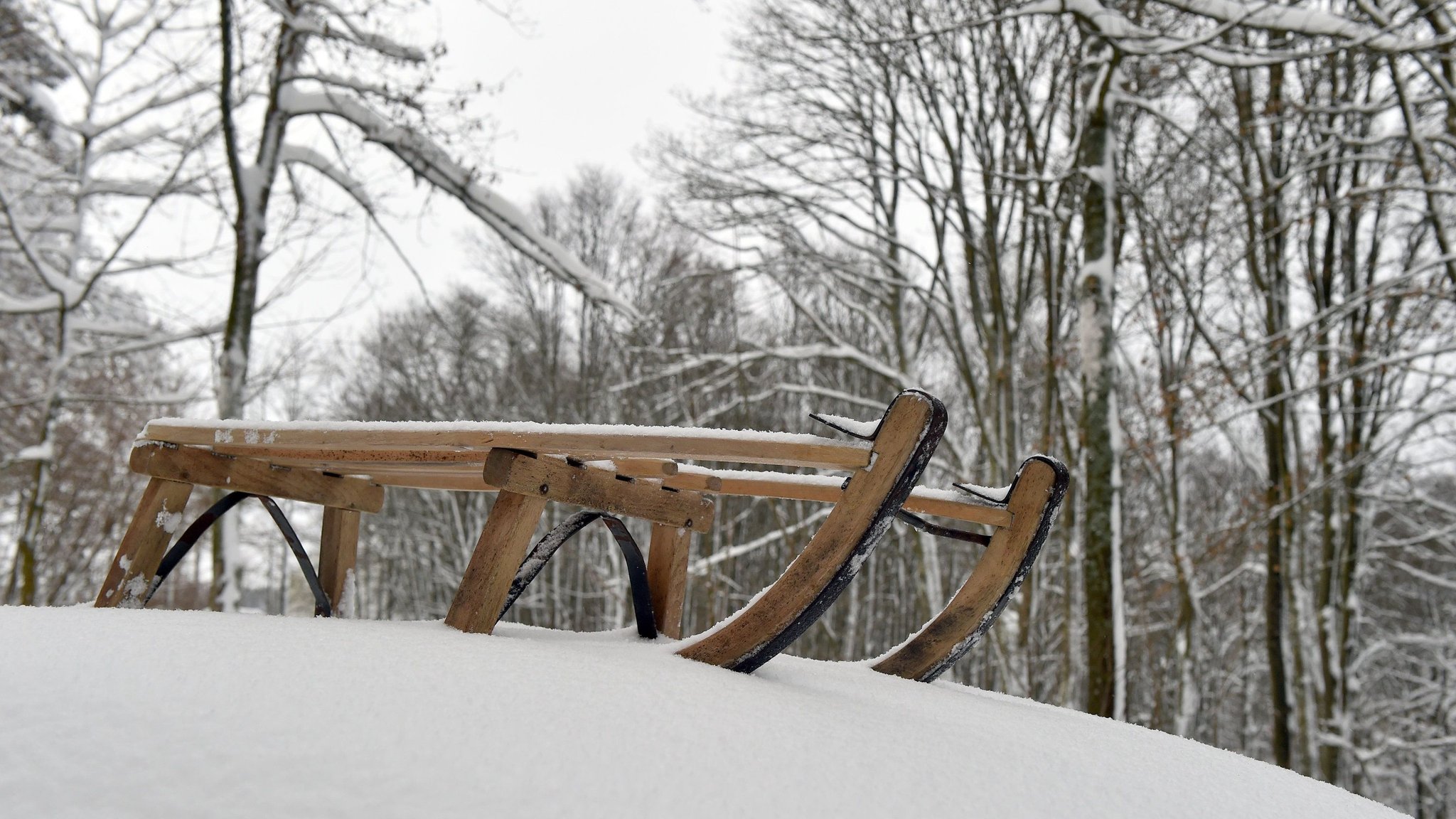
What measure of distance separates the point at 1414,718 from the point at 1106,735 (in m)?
16.8

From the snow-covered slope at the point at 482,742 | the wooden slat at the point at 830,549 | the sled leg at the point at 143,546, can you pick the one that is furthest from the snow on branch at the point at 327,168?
the wooden slat at the point at 830,549

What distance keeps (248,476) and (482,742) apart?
1839 mm

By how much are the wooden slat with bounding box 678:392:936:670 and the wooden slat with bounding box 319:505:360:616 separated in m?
1.55

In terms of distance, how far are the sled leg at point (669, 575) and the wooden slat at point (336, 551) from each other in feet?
3.55

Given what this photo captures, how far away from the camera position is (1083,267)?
5.64m

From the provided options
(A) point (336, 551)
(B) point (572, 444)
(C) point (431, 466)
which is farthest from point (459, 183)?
(B) point (572, 444)

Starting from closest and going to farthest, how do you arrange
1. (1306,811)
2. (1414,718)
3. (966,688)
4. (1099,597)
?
(1306,811), (966,688), (1099,597), (1414,718)

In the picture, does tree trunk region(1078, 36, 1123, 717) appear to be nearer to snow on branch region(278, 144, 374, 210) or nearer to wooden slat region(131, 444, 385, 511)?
wooden slat region(131, 444, 385, 511)

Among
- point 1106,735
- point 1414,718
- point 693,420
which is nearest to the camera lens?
point 1106,735

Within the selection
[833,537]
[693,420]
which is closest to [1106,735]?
[833,537]

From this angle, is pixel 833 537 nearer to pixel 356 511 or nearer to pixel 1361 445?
pixel 356 511

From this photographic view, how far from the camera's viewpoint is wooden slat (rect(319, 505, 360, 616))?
9.30 ft

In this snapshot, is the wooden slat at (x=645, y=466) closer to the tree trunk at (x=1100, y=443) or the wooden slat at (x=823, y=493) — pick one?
the wooden slat at (x=823, y=493)

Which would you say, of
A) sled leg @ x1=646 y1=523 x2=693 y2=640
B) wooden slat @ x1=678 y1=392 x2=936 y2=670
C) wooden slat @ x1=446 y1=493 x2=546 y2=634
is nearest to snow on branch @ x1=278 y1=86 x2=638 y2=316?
sled leg @ x1=646 y1=523 x2=693 y2=640
